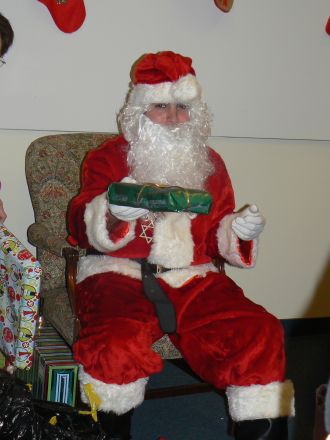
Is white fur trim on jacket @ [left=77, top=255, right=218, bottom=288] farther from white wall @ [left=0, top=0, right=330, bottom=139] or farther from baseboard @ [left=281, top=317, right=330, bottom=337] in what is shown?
baseboard @ [left=281, top=317, right=330, bottom=337]

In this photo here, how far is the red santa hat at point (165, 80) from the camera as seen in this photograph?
7.75 ft

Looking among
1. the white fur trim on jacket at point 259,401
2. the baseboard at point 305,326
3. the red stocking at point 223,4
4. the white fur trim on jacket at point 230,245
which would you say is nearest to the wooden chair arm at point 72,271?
the white fur trim on jacket at point 230,245

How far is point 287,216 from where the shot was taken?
344 centimetres

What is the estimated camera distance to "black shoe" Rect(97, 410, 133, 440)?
2.02m

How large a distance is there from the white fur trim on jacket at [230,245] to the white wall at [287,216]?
88 cm

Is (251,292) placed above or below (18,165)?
below

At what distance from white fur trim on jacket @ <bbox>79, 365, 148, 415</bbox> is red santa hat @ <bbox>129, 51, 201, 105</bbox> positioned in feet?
3.38

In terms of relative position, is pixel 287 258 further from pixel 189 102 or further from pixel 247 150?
pixel 189 102

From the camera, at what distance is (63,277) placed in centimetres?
269

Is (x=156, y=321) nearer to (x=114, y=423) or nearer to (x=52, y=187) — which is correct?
(x=114, y=423)

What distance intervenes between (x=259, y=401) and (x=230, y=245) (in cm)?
58

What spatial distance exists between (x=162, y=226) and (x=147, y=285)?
0.73 ft

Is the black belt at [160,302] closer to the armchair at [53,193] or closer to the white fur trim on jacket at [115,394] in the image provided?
the white fur trim on jacket at [115,394]

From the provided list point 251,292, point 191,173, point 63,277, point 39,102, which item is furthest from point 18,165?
point 251,292
